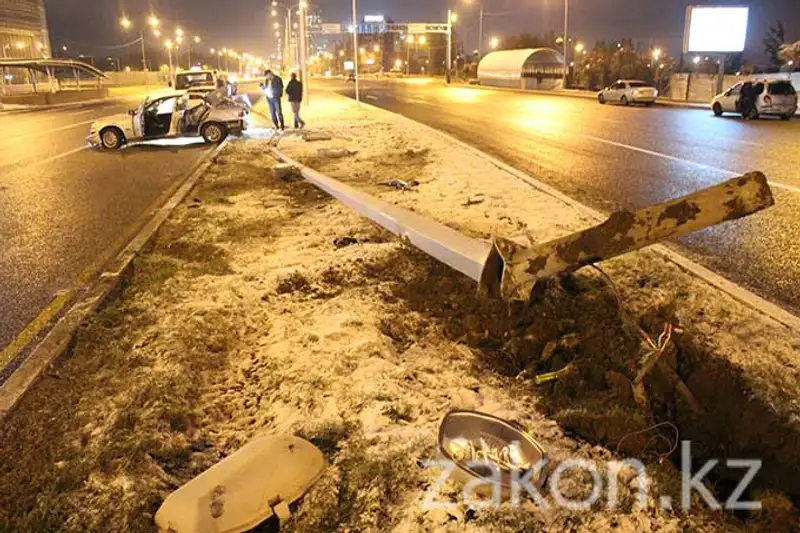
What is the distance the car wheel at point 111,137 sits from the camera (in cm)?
1681

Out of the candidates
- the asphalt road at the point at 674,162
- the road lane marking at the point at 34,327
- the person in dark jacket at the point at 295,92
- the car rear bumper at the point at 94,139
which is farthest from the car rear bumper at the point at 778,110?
the road lane marking at the point at 34,327

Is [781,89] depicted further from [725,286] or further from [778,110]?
[725,286]

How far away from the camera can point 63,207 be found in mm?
9516

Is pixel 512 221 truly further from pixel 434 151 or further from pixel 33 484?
pixel 434 151

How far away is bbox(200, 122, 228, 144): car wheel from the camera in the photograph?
1798cm

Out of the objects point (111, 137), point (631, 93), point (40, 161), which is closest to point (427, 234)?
point (40, 161)

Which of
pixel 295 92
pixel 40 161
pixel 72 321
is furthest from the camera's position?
pixel 295 92

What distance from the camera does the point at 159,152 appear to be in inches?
645

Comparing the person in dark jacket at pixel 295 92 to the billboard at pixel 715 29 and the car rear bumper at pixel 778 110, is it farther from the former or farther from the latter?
the billboard at pixel 715 29

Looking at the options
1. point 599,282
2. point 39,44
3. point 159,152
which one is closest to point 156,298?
point 599,282

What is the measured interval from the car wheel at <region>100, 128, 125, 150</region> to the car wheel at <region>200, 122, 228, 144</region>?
2.20 metres

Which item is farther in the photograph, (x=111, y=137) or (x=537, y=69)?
(x=537, y=69)

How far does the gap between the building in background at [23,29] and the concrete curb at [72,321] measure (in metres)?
63.5

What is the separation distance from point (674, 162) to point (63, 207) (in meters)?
11.2
